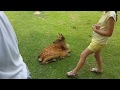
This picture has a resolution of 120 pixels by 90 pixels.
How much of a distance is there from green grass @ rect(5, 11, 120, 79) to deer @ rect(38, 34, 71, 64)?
0.07 m

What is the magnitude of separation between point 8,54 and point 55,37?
306cm

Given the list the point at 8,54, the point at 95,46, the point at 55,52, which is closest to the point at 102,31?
the point at 95,46

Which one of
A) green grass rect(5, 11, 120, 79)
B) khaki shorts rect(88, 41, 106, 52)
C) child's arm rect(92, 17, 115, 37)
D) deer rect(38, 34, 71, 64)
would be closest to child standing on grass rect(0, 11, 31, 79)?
child's arm rect(92, 17, 115, 37)

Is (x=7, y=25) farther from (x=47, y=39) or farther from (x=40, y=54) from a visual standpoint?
(x=47, y=39)

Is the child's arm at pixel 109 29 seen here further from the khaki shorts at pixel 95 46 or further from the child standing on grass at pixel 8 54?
the child standing on grass at pixel 8 54

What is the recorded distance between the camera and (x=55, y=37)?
4.36 metres

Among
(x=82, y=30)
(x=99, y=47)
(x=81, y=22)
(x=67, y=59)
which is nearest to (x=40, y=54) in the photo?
(x=67, y=59)

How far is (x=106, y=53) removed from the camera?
389cm

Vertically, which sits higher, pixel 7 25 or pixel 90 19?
pixel 7 25

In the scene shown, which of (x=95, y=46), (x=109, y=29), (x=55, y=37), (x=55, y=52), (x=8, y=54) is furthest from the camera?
(x=55, y=37)

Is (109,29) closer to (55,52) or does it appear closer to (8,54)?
(55,52)

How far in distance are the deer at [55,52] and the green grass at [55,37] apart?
2.9 inches

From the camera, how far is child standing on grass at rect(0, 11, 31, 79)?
1.27m
